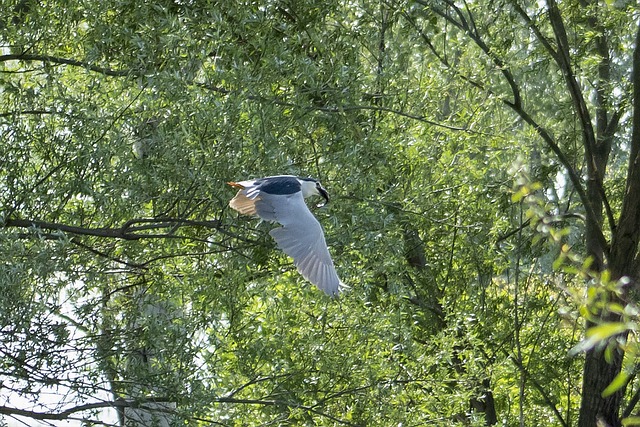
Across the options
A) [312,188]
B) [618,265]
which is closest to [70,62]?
[312,188]

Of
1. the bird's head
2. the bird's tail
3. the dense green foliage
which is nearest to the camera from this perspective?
the bird's tail

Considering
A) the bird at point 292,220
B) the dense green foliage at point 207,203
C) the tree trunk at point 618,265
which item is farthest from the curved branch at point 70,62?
the tree trunk at point 618,265

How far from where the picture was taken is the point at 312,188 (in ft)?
24.0

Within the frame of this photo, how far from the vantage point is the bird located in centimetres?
654

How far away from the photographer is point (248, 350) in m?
9.35

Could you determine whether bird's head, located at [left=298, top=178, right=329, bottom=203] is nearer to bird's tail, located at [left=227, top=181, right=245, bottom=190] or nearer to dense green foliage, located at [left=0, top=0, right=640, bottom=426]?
dense green foliage, located at [left=0, top=0, right=640, bottom=426]

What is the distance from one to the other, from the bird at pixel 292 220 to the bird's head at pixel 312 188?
230mm

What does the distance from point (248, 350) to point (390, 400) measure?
1418mm

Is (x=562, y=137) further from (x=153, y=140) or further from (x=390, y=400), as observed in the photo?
(x=153, y=140)

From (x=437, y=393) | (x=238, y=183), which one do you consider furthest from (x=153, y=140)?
(x=437, y=393)

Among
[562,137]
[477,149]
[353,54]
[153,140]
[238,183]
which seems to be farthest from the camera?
[562,137]

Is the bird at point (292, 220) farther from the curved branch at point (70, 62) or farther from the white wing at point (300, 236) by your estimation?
the curved branch at point (70, 62)

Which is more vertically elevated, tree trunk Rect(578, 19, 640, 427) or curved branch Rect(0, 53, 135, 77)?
curved branch Rect(0, 53, 135, 77)

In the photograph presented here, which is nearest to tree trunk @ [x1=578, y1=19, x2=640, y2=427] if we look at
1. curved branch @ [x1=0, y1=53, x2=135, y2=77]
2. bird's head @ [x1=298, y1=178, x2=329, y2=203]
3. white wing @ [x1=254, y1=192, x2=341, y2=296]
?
bird's head @ [x1=298, y1=178, x2=329, y2=203]
